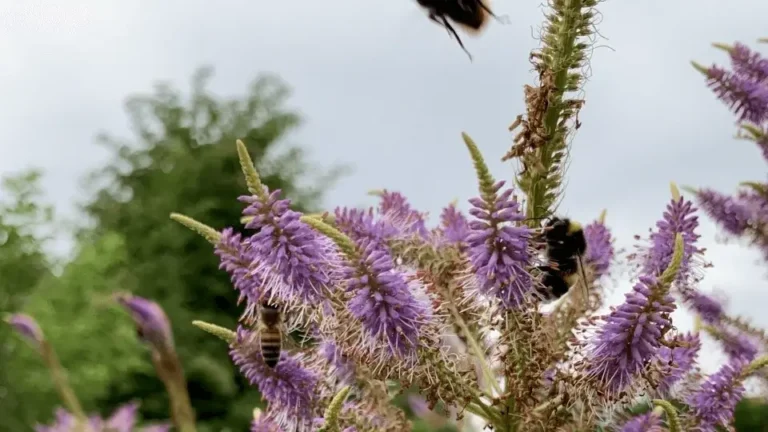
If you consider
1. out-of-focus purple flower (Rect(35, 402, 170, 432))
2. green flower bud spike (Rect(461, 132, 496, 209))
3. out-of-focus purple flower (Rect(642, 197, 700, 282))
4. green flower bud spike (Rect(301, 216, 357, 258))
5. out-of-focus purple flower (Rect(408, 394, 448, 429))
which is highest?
out-of-focus purple flower (Rect(408, 394, 448, 429))

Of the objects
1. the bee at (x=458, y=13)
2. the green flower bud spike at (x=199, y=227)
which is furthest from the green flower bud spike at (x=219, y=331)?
the bee at (x=458, y=13)

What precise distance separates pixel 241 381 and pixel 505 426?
1326 cm

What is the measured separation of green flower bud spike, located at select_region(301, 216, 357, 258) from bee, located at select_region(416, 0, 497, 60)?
83 cm

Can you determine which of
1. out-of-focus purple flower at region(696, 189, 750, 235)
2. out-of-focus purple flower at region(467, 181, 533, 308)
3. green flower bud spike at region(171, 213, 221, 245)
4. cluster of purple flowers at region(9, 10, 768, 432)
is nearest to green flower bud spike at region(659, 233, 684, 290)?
cluster of purple flowers at region(9, 10, 768, 432)

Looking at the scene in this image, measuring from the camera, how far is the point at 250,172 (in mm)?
1256

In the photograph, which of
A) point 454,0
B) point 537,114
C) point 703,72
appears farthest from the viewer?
point 703,72

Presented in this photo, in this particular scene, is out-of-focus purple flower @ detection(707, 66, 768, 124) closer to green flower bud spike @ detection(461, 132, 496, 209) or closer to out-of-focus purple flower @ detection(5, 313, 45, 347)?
green flower bud spike @ detection(461, 132, 496, 209)

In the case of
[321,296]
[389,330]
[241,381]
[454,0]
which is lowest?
[389,330]

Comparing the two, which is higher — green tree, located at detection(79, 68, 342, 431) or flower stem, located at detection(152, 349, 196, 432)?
green tree, located at detection(79, 68, 342, 431)

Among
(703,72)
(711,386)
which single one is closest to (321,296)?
(711,386)

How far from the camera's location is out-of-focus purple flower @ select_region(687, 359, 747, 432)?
66.2 inches

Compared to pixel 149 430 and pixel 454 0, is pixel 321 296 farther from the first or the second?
pixel 454 0

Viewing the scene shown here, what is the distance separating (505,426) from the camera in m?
1.50

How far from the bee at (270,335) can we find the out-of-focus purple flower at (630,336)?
606 mm
